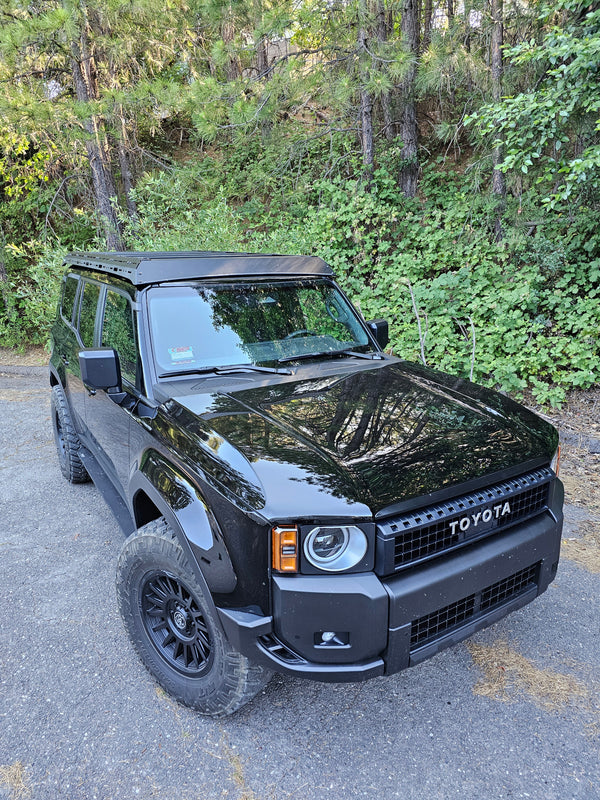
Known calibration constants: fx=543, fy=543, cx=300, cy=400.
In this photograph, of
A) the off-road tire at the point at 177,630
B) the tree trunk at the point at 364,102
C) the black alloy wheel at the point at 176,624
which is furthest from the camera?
the tree trunk at the point at 364,102

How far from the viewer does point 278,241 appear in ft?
25.3

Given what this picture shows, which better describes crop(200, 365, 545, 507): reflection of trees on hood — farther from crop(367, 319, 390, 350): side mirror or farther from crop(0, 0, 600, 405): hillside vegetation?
crop(0, 0, 600, 405): hillside vegetation

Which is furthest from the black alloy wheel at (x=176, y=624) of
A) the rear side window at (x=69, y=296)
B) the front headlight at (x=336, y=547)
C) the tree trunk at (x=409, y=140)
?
the tree trunk at (x=409, y=140)

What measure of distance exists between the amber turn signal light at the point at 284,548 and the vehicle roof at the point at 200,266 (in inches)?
71.1

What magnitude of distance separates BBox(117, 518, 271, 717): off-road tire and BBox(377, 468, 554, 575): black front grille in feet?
2.44

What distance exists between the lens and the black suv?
1.97 metres

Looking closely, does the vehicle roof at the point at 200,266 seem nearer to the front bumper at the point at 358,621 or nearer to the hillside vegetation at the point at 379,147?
the front bumper at the point at 358,621

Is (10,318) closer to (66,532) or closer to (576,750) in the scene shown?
(66,532)

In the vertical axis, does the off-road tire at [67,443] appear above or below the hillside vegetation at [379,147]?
below

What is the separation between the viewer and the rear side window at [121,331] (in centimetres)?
306

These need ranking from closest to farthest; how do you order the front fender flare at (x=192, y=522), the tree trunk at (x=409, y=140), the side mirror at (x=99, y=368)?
the front fender flare at (x=192, y=522)
the side mirror at (x=99, y=368)
the tree trunk at (x=409, y=140)

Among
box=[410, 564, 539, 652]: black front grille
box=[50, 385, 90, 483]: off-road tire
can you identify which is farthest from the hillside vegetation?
box=[410, 564, 539, 652]: black front grille

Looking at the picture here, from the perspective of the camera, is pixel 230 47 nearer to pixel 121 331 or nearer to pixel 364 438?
pixel 121 331

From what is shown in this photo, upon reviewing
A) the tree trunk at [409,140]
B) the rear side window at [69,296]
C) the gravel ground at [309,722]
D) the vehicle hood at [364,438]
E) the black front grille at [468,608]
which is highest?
the tree trunk at [409,140]
